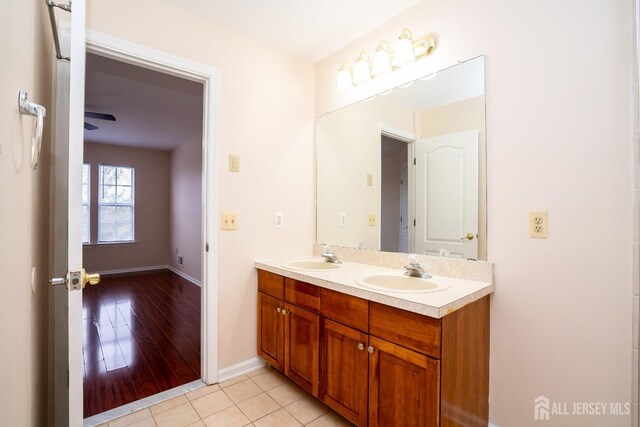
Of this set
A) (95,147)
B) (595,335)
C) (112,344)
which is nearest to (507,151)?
(595,335)

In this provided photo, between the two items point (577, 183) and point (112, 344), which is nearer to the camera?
point (577, 183)

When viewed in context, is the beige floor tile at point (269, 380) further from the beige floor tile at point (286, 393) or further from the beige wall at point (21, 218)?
the beige wall at point (21, 218)

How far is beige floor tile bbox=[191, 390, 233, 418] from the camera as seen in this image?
175 centimetres

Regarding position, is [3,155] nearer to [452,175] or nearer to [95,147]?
[452,175]

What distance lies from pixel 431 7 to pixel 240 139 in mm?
1487

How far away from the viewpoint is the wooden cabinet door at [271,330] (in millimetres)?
2018

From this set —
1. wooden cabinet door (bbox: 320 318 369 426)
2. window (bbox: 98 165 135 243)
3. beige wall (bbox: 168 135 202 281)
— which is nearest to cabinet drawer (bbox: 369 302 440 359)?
wooden cabinet door (bbox: 320 318 369 426)

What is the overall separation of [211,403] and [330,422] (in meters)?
0.74

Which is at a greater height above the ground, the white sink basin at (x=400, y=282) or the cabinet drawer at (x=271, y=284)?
the white sink basin at (x=400, y=282)

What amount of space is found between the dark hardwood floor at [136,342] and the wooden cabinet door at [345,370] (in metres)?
1.07

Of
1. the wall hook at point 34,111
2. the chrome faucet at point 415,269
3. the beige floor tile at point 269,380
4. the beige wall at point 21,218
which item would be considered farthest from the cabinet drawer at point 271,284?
the wall hook at point 34,111

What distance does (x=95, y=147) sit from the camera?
5.48 metres

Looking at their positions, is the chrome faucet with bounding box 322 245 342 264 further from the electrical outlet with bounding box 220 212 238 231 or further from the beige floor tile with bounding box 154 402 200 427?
the beige floor tile with bounding box 154 402 200 427

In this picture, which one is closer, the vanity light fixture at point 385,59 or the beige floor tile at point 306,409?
the beige floor tile at point 306,409
